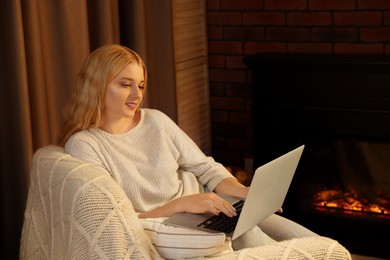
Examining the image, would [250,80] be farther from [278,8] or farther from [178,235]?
[178,235]

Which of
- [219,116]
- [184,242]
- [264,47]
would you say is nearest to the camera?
[184,242]

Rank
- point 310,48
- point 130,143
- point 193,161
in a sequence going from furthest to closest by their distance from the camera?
point 310,48 < point 193,161 < point 130,143

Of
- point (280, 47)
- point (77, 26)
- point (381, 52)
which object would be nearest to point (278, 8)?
point (280, 47)

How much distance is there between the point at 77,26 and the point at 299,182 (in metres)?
1.54

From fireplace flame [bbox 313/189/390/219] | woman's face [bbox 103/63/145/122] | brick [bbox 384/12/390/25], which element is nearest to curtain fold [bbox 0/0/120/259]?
woman's face [bbox 103/63/145/122]

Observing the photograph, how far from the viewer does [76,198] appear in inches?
79.6

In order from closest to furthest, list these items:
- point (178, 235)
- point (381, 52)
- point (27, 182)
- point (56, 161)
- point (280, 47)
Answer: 1. point (178, 235)
2. point (56, 161)
3. point (27, 182)
4. point (381, 52)
5. point (280, 47)

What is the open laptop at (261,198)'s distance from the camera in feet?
6.59

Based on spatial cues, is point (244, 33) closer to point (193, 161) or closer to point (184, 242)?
point (193, 161)

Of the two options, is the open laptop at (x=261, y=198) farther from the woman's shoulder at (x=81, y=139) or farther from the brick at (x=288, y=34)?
the brick at (x=288, y=34)

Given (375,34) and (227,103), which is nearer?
(375,34)

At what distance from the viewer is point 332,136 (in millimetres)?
3549

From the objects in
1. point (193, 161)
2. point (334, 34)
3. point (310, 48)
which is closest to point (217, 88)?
point (310, 48)

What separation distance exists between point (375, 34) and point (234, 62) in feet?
2.66
